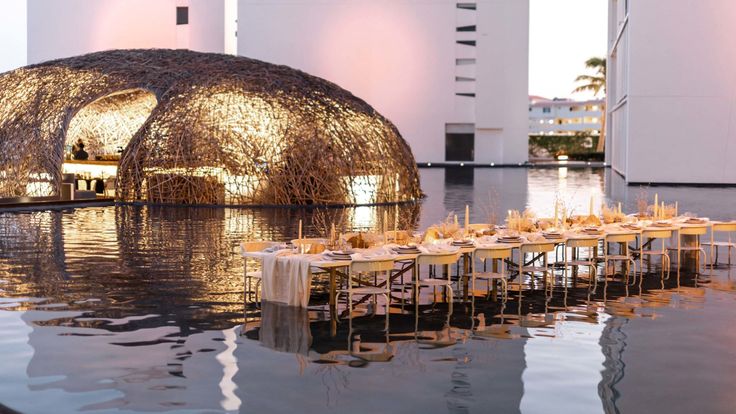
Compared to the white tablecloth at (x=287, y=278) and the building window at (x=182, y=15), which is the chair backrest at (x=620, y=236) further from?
the building window at (x=182, y=15)

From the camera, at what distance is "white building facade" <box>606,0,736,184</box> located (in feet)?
97.0

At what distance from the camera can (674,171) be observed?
99.9ft

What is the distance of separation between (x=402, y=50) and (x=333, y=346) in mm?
40451

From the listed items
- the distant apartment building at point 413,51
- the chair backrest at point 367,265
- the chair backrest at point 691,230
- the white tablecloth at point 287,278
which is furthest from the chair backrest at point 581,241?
the distant apartment building at point 413,51

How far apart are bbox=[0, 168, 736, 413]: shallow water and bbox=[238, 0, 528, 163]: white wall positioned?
3505cm

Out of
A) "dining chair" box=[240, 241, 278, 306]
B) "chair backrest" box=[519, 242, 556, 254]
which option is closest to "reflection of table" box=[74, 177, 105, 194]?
"dining chair" box=[240, 241, 278, 306]

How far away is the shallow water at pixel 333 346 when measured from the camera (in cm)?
591

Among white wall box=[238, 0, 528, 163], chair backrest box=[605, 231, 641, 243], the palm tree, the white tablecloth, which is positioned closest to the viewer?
the white tablecloth

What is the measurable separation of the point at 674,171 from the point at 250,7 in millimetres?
23730

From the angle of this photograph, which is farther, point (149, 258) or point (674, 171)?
point (674, 171)

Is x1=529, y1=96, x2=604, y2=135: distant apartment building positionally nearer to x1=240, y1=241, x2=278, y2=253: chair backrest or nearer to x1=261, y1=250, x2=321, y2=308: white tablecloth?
x1=240, y1=241, x2=278, y2=253: chair backrest

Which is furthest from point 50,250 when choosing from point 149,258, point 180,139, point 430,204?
point 430,204

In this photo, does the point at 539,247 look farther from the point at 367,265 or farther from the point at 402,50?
the point at 402,50

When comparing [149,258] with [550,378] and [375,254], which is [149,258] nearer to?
[375,254]
